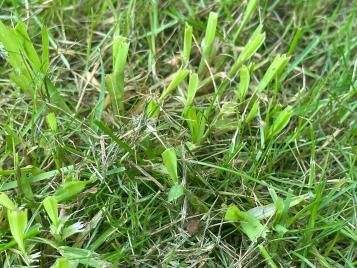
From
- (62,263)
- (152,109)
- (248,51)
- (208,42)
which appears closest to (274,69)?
(248,51)

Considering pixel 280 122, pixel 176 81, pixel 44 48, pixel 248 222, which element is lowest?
pixel 248 222

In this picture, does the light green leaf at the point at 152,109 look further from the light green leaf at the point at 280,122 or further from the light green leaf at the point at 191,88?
the light green leaf at the point at 280,122

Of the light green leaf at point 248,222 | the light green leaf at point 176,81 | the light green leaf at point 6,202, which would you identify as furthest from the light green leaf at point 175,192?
the light green leaf at point 6,202

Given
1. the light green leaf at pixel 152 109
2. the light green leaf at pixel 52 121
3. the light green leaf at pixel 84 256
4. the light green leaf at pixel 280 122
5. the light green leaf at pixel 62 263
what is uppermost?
the light green leaf at pixel 52 121

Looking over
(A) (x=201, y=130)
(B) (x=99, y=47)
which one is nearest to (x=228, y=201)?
(A) (x=201, y=130)

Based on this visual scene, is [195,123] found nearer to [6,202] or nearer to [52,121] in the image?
[52,121]

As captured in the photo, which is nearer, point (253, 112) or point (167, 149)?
point (167, 149)

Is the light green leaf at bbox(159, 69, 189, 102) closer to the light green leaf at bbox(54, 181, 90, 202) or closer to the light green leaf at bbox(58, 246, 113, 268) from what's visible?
the light green leaf at bbox(54, 181, 90, 202)

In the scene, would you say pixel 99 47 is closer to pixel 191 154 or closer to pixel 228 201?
pixel 191 154
